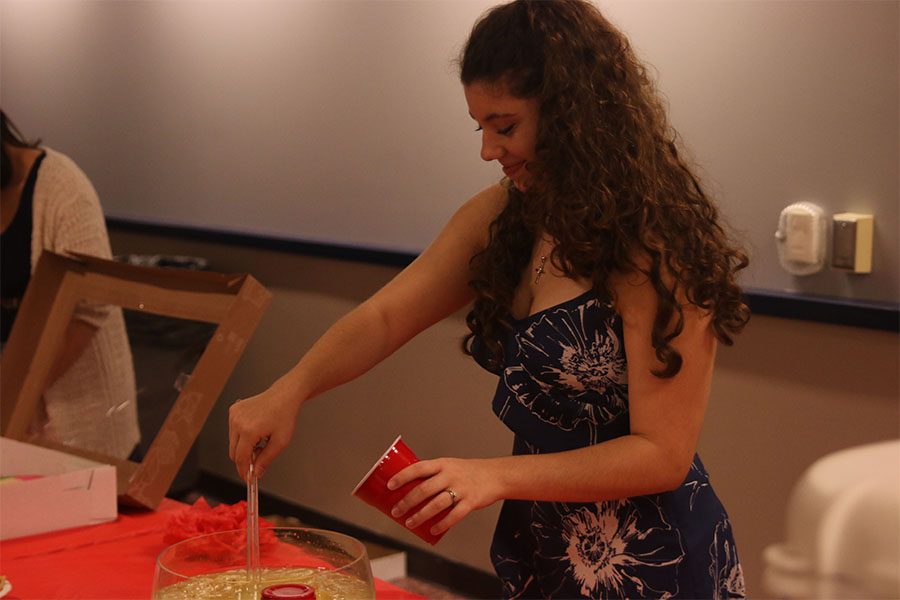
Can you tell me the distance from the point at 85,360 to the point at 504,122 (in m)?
1.17

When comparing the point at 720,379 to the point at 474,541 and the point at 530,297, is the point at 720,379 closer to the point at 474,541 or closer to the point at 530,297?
the point at 474,541

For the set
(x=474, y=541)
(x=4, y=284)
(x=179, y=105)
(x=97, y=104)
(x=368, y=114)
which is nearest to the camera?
(x=4, y=284)

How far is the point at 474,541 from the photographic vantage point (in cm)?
367

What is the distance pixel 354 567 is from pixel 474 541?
263cm

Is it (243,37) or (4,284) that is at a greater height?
(243,37)

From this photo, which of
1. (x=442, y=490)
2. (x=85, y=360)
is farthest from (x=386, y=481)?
(x=85, y=360)

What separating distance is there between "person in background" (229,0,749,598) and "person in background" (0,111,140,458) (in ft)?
2.40

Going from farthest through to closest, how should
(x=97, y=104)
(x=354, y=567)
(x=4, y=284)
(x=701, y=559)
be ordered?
(x=97, y=104), (x=4, y=284), (x=701, y=559), (x=354, y=567)

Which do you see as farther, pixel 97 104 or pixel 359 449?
pixel 97 104

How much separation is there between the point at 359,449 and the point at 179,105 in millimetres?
1855

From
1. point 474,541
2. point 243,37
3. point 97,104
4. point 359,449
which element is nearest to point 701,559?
point 474,541

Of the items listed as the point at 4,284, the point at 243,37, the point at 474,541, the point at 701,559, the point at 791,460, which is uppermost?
the point at 243,37

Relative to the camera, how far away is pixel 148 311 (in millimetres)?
2012

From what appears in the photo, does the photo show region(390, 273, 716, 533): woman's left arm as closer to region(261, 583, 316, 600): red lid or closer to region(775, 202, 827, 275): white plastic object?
region(261, 583, 316, 600): red lid
